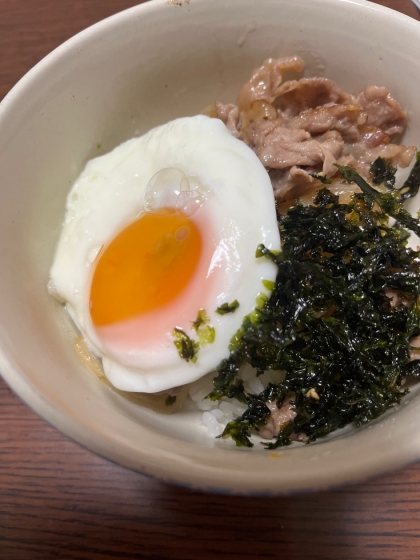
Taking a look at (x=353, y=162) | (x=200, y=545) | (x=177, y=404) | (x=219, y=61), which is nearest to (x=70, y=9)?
(x=219, y=61)

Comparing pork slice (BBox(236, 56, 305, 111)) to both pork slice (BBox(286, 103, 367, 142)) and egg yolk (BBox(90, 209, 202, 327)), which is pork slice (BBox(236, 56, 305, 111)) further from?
egg yolk (BBox(90, 209, 202, 327))

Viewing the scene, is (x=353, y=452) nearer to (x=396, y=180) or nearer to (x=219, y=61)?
(x=396, y=180)

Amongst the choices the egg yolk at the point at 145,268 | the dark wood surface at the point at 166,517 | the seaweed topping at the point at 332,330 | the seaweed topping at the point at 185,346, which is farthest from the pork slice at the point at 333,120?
the dark wood surface at the point at 166,517

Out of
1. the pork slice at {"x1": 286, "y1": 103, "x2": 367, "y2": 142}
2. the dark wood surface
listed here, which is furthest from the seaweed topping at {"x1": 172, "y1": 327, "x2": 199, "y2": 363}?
the pork slice at {"x1": 286, "y1": 103, "x2": 367, "y2": 142}

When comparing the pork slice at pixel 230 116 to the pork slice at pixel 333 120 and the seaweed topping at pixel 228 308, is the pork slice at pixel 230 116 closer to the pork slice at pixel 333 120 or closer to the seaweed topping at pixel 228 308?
the pork slice at pixel 333 120

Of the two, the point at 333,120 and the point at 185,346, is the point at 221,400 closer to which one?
the point at 185,346

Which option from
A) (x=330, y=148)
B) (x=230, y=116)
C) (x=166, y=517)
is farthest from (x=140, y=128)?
(x=166, y=517)
